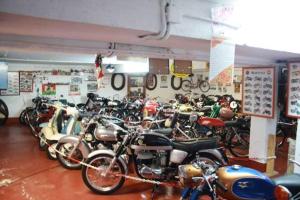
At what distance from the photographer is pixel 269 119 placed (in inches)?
167

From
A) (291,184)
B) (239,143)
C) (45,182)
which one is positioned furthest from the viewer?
(239,143)

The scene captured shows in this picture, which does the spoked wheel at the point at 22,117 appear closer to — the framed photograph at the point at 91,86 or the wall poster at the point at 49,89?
the wall poster at the point at 49,89

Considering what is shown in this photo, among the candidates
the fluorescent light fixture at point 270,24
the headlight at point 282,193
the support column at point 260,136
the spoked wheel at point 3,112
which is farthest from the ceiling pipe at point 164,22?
the spoked wheel at point 3,112

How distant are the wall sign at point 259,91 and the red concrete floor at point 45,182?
46.2 inches

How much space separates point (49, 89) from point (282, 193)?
27.9ft

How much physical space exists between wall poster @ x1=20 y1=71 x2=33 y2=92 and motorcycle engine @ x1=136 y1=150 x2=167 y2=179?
6.66 meters

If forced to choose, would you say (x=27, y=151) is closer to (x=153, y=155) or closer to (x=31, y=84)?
(x=153, y=155)

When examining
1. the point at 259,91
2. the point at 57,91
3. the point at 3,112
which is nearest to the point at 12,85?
the point at 3,112

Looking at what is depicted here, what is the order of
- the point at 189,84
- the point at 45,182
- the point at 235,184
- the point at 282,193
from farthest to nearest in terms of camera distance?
the point at 189,84
the point at 45,182
the point at 235,184
the point at 282,193

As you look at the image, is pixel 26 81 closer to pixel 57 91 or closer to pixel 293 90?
pixel 57 91

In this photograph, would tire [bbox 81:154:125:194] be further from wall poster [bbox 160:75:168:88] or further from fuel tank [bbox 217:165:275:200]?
wall poster [bbox 160:75:168:88]

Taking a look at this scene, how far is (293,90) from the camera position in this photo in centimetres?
379

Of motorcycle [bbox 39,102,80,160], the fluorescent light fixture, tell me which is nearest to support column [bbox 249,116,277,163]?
the fluorescent light fixture

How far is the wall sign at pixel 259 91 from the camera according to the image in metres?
4.08
